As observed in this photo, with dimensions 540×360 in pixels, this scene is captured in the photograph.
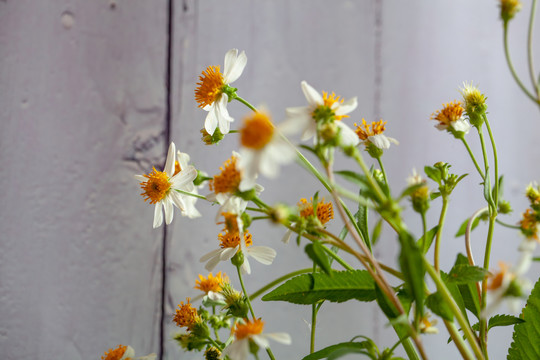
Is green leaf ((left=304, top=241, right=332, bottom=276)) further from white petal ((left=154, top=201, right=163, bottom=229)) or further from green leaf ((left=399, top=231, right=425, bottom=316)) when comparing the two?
white petal ((left=154, top=201, right=163, bottom=229))

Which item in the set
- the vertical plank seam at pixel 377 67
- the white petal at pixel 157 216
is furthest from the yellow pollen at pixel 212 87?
the vertical plank seam at pixel 377 67

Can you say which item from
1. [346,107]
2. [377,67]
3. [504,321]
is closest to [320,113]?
[346,107]

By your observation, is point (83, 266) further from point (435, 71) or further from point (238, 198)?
point (435, 71)

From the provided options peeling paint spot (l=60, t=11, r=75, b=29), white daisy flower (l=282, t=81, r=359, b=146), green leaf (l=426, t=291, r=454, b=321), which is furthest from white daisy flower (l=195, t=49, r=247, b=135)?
peeling paint spot (l=60, t=11, r=75, b=29)

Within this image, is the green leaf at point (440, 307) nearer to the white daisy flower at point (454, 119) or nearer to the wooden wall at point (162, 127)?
the white daisy flower at point (454, 119)

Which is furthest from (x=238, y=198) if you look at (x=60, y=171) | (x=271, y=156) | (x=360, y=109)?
(x=360, y=109)

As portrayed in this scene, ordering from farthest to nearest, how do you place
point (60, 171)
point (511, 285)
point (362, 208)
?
point (60, 171) < point (362, 208) < point (511, 285)

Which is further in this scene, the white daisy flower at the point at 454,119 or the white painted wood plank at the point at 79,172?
the white painted wood plank at the point at 79,172

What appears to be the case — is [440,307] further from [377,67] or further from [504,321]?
[377,67]
